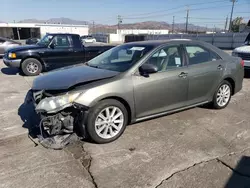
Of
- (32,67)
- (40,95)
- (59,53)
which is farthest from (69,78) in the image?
(32,67)

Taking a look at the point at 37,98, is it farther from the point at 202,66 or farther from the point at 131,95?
the point at 202,66

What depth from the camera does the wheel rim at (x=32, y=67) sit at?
8734mm

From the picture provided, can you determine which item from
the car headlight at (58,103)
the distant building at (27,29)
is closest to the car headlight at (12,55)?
the car headlight at (58,103)

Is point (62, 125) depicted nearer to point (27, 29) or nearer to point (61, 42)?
point (61, 42)

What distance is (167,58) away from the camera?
4020mm

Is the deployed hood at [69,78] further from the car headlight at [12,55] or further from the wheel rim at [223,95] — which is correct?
the car headlight at [12,55]

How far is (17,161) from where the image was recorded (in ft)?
9.80

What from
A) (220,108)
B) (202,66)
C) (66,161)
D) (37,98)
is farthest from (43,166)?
(220,108)

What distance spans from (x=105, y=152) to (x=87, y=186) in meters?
0.74

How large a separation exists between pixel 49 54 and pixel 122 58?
5472 mm

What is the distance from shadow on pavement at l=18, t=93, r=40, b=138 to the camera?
3.89 metres

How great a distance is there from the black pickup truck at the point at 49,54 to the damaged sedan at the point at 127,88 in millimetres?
4833

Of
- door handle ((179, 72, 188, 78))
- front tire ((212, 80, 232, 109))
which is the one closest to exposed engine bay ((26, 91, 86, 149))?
door handle ((179, 72, 188, 78))

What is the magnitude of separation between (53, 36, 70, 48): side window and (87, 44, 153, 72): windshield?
16.3ft
